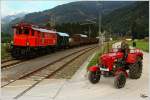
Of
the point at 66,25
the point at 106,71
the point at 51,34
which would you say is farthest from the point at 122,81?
the point at 66,25

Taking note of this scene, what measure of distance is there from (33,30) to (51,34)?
351 inches

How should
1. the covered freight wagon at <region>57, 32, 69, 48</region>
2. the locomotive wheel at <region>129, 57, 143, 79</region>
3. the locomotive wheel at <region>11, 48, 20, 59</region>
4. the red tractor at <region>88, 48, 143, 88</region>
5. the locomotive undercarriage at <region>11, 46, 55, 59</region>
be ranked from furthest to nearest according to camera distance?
the covered freight wagon at <region>57, 32, 69, 48</region>, the locomotive wheel at <region>11, 48, 20, 59</region>, the locomotive undercarriage at <region>11, 46, 55, 59</region>, the locomotive wheel at <region>129, 57, 143, 79</region>, the red tractor at <region>88, 48, 143, 88</region>

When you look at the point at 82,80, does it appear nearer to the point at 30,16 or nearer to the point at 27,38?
the point at 27,38

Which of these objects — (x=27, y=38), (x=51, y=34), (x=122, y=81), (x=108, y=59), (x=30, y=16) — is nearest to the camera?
(x=122, y=81)

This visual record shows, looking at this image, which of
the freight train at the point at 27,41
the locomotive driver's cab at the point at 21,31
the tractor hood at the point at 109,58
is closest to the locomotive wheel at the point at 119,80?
the tractor hood at the point at 109,58

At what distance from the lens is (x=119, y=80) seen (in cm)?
1377

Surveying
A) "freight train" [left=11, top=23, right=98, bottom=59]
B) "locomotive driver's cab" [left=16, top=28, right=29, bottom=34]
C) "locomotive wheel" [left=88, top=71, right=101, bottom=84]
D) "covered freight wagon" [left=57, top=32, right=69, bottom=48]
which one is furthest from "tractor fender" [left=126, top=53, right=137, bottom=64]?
"covered freight wagon" [left=57, top=32, right=69, bottom=48]

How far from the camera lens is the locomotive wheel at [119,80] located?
1368cm

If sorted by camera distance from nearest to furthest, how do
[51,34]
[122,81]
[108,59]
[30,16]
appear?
[122,81] → [108,59] → [51,34] → [30,16]

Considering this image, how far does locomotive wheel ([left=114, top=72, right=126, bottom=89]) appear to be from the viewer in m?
13.7

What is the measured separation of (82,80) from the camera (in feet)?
53.3

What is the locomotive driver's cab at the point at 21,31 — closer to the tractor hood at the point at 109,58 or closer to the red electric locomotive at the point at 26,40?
the red electric locomotive at the point at 26,40

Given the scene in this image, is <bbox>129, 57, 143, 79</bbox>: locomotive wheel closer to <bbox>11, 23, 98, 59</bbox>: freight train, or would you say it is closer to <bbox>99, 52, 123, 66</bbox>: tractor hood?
<bbox>99, 52, 123, 66</bbox>: tractor hood

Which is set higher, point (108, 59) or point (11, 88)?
point (108, 59)
